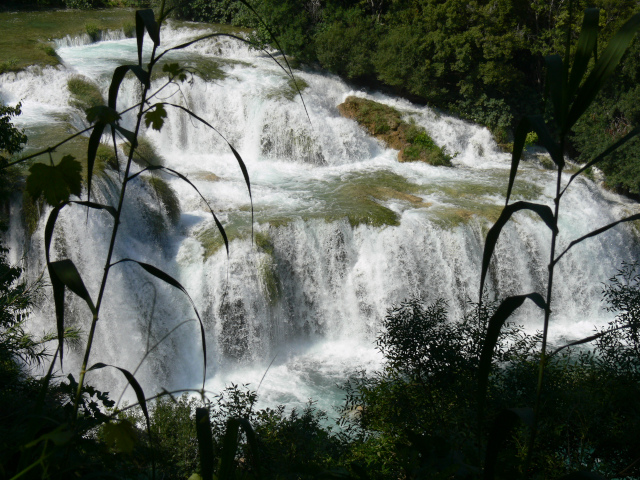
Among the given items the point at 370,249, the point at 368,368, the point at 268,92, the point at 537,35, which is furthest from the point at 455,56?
the point at 368,368

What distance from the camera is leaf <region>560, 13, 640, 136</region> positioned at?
85 cm

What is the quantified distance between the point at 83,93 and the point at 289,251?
6590 millimetres

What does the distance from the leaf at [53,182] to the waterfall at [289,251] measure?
6.20 meters

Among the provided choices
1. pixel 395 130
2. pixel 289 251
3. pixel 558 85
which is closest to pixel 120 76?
pixel 558 85

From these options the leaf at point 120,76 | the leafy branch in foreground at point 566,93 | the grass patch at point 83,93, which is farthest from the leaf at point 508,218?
the grass patch at point 83,93

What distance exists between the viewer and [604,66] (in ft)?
2.83

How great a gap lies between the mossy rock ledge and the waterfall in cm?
67

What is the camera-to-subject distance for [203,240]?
9594mm

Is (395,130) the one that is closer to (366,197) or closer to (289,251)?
(366,197)

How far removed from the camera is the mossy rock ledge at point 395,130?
1432cm

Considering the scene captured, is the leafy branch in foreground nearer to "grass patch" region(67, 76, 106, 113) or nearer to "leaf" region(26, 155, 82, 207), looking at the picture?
"leaf" region(26, 155, 82, 207)

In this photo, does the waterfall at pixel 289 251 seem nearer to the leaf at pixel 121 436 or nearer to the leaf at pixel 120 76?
the leaf at pixel 120 76

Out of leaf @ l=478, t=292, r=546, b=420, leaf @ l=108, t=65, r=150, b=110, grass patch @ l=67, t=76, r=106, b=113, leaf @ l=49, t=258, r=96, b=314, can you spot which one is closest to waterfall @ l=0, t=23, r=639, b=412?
grass patch @ l=67, t=76, r=106, b=113

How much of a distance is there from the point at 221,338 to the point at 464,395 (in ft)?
19.7
